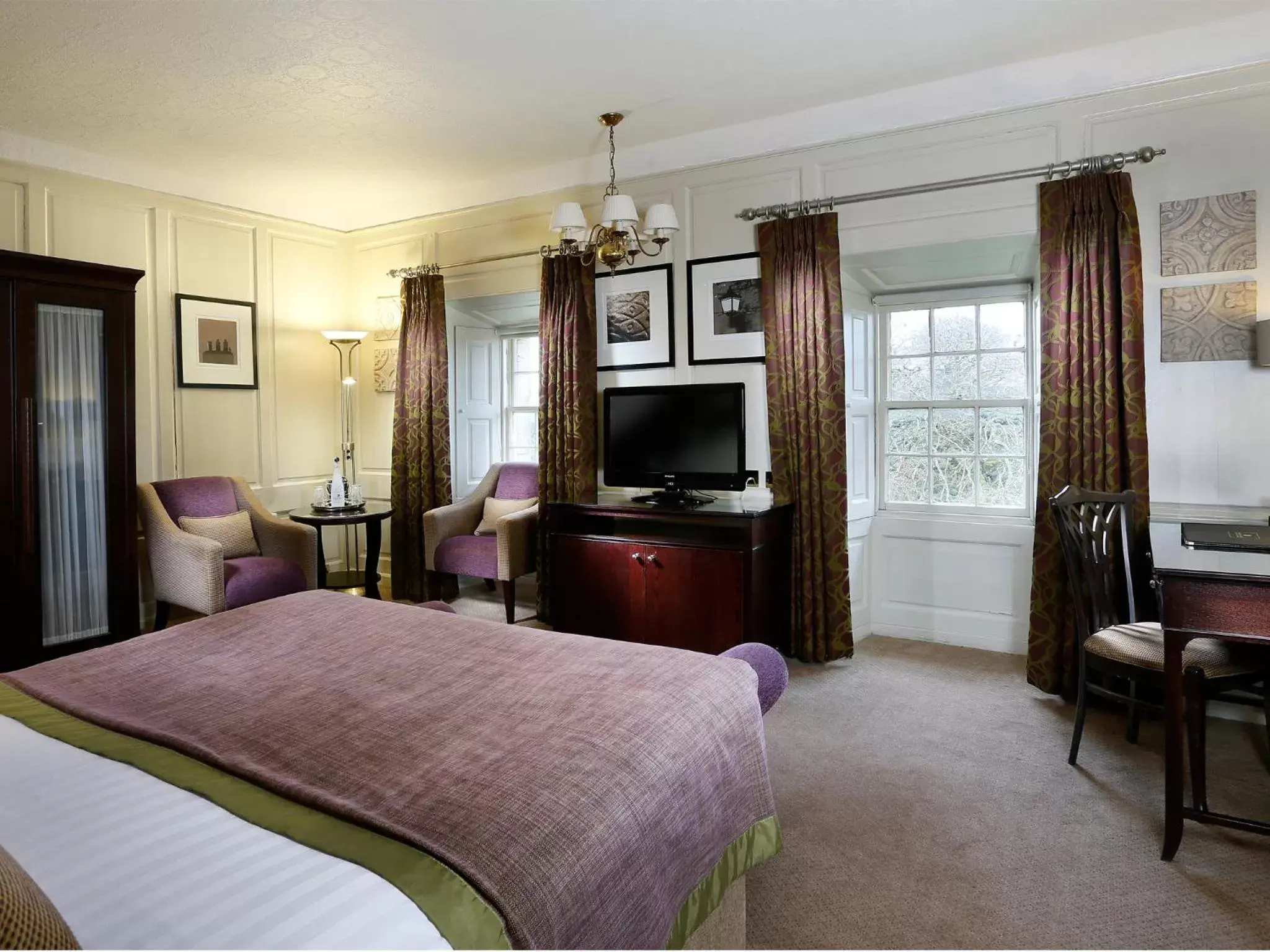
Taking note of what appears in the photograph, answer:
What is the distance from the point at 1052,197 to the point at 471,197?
349 centimetres

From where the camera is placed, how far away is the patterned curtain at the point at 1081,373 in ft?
10.7

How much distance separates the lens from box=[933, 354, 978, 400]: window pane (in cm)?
446

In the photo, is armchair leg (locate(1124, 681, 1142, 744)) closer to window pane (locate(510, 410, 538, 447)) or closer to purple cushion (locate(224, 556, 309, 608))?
purple cushion (locate(224, 556, 309, 608))

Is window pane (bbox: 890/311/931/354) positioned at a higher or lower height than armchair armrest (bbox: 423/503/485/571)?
higher

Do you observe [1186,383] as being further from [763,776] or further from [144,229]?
[144,229]

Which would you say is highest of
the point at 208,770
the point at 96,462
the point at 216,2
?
the point at 216,2

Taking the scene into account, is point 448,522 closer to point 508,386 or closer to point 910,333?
point 508,386

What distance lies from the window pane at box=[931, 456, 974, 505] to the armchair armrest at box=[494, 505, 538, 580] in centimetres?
240

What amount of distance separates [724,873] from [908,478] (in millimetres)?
3488

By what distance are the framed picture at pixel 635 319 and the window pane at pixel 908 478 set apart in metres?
1.49

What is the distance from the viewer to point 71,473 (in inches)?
154

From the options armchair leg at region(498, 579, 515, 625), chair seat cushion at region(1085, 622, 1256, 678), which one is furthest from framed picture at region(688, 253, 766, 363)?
chair seat cushion at region(1085, 622, 1256, 678)

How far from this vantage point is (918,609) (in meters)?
4.45

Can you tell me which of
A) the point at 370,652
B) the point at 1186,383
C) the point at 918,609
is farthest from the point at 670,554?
the point at 1186,383
